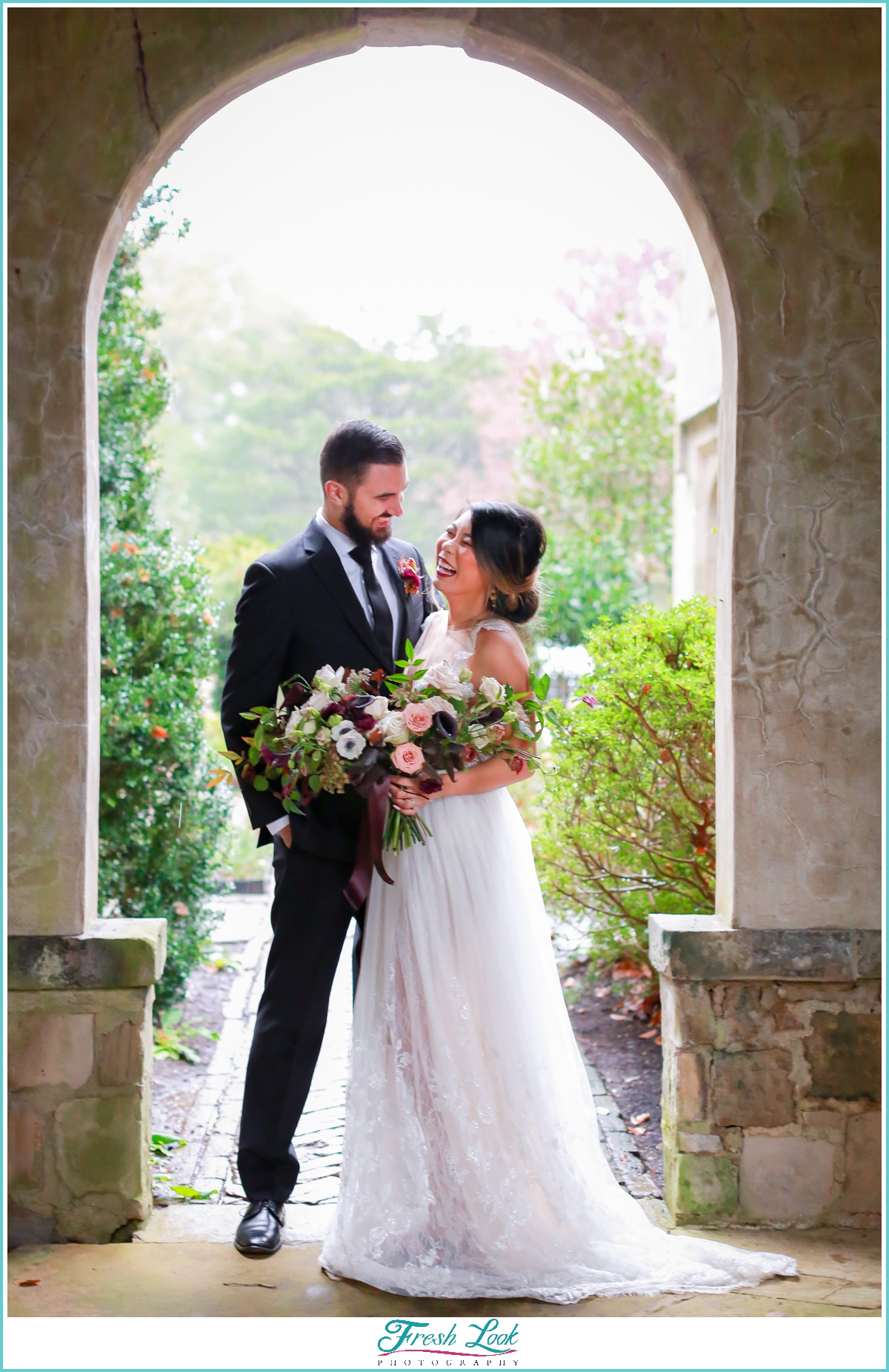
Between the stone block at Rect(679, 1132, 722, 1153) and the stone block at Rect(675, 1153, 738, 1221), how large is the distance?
15mm

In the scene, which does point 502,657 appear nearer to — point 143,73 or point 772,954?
point 772,954

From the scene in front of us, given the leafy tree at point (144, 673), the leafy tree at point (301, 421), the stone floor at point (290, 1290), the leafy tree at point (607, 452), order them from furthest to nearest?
1. the leafy tree at point (301, 421)
2. the leafy tree at point (607, 452)
3. the leafy tree at point (144, 673)
4. the stone floor at point (290, 1290)

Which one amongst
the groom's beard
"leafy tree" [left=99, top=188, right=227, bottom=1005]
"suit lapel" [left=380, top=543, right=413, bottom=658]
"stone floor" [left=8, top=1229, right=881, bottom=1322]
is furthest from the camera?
"leafy tree" [left=99, top=188, right=227, bottom=1005]

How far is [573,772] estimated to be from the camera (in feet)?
13.9

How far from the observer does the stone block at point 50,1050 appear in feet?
9.34

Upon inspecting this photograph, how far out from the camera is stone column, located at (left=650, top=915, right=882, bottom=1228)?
2912 mm

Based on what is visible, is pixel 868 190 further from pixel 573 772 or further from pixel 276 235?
pixel 276 235

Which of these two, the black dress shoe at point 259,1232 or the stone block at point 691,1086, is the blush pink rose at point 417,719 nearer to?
the stone block at point 691,1086

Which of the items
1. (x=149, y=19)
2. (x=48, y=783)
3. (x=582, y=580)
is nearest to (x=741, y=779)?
(x=48, y=783)

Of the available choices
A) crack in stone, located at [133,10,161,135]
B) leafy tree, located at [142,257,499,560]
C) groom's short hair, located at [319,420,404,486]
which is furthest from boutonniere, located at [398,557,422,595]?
leafy tree, located at [142,257,499,560]

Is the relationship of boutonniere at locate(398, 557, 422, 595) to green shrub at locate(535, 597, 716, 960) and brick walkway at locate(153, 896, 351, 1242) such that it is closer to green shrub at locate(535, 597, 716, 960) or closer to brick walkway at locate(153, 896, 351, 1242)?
green shrub at locate(535, 597, 716, 960)

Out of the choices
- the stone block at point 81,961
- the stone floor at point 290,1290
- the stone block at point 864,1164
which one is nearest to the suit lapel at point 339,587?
the stone block at point 81,961

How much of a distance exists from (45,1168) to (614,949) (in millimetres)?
2548

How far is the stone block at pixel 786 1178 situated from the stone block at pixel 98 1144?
1635 mm
